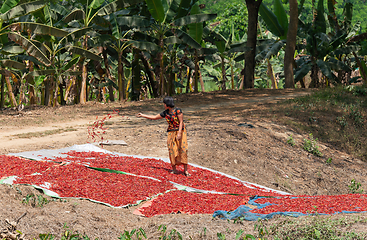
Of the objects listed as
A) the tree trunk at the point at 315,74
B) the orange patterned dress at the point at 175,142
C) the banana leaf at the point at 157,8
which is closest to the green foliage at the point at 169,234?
the orange patterned dress at the point at 175,142

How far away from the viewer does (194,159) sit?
8.00 meters

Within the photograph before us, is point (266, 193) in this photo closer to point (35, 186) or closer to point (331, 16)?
point (35, 186)

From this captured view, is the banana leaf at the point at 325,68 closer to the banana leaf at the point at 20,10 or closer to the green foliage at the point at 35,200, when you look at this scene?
the banana leaf at the point at 20,10

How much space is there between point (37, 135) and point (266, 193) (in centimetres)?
674

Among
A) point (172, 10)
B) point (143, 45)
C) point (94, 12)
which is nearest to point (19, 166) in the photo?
point (143, 45)

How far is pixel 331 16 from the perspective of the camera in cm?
2105

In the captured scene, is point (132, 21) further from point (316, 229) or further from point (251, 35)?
point (316, 229)

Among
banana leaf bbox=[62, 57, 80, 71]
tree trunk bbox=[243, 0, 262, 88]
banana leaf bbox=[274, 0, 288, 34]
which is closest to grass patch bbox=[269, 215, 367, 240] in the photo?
banana leaf bbox=[62, 57, 80, 71]

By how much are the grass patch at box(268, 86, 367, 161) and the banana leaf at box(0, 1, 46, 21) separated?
944 centimetres

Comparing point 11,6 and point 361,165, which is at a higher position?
point 11,6

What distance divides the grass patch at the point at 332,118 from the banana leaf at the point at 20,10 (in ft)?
31.0

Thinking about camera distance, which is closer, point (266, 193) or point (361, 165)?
point (266, 193)

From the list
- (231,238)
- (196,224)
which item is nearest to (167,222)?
(196,224)

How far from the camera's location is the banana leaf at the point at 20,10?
1305cm
